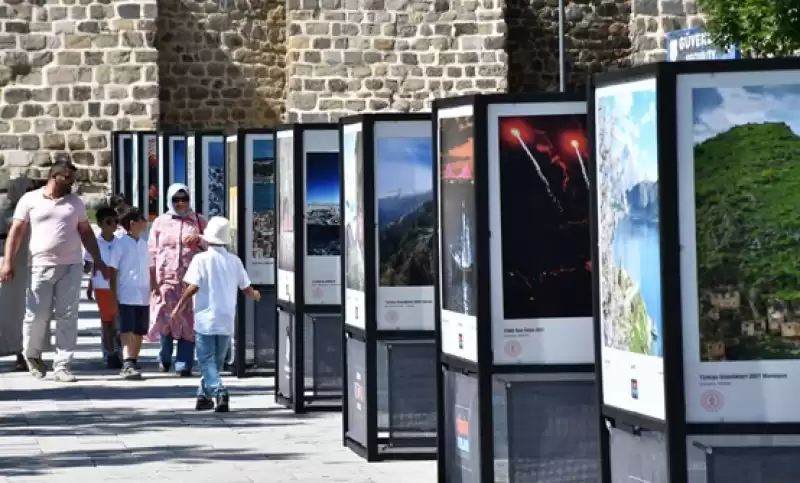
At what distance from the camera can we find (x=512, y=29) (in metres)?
39.3

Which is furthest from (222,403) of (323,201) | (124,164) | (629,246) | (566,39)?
(566,39)

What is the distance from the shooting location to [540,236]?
29.2ft

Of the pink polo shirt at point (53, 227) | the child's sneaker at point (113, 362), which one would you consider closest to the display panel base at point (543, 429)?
the pink polo shirt at point (53, 227)

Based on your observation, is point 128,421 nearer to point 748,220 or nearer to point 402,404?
point 402,404

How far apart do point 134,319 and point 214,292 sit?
347 cm

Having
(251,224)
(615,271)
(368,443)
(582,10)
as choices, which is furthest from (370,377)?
(582,10)

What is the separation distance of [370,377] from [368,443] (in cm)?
34

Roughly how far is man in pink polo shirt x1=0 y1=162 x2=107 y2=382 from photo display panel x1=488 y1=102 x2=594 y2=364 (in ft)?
24.0

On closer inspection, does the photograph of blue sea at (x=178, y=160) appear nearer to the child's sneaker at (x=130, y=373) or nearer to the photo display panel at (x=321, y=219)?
the child's sneaker at (x=130, y=373)

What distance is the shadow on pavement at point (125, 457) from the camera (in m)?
11.2

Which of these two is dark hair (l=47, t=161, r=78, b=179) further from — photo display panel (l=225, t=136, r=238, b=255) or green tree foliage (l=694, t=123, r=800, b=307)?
green tree foliage (l=694, t=123, r=800, b=307)

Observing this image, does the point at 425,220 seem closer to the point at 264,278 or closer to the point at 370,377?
the point at 370,377

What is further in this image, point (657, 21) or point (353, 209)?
point (657, 21)

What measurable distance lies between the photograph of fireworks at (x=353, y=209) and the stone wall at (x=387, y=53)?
2484 cm
